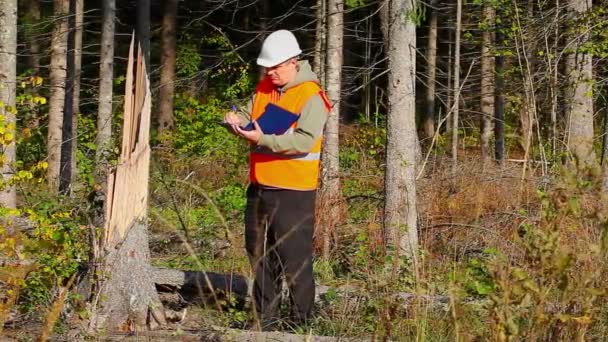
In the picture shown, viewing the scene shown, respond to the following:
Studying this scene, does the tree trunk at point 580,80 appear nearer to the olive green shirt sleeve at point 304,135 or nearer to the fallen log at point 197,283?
the fallen log at point 197,283

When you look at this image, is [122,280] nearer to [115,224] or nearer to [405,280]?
[115,224]

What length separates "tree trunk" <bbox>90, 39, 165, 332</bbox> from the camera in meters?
6.40

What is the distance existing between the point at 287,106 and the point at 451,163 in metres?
6.23

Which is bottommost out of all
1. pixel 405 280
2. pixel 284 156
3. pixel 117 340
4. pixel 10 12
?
pixel 117 340

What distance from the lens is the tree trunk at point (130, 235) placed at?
6402mm

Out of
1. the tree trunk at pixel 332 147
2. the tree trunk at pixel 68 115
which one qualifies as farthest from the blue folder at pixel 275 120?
the tree trunk at pixel 68 115

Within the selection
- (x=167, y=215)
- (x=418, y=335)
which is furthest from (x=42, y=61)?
(x=418, y=335)

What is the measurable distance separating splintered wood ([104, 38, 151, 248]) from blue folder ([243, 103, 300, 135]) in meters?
0.80

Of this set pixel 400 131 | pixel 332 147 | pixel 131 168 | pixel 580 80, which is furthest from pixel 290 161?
pixel 580 80

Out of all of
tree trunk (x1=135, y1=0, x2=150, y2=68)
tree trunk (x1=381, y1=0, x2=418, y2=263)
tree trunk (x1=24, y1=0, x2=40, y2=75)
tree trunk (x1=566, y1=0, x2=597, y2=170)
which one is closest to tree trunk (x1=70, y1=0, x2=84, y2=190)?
tree trunk (x1=135, y1=0, x2=150, y2=68)

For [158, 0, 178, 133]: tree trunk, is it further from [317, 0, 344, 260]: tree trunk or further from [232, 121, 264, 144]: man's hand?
[232, 121, 264, 144]: man's hand

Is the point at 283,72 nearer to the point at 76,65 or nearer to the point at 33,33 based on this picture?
the point at 76,65

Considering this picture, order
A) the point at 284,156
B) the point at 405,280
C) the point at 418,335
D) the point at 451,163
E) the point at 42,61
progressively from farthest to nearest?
the point at 42,61, the point at 451,163, the point at 284,156, the point at 405,280, the point at 418,335

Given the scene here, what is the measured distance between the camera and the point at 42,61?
2684 centimetres
